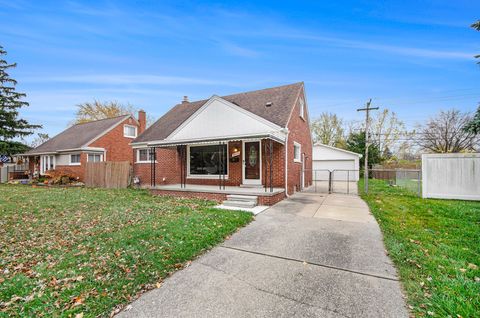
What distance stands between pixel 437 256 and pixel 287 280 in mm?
2906

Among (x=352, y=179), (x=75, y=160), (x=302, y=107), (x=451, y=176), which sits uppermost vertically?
(x=302, y=107)

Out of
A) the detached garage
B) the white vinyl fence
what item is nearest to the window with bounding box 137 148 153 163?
the white vinyl fence

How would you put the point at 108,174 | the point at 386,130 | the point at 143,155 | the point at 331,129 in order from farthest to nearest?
the point at 331,129 → the point at 386,130 → the point at 143,155 → the point at 108,174

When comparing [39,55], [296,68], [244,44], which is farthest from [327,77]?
[39,55]

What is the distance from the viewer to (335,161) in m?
23.0

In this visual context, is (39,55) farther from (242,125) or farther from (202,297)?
(202,297)

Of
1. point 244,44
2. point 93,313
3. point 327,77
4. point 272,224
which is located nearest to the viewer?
point 93,313

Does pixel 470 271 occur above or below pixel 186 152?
below

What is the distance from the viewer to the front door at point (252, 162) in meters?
10.4

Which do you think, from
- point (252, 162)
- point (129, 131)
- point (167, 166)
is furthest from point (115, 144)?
point (252, 162)

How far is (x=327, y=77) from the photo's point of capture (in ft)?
56.2

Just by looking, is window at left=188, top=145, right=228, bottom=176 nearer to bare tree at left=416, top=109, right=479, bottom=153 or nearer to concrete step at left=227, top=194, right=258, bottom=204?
concrete step at left=227, top=194, right=258, bottom=204

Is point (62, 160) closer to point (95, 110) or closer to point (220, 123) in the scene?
point (220, 123)

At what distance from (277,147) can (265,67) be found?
8567 mm
